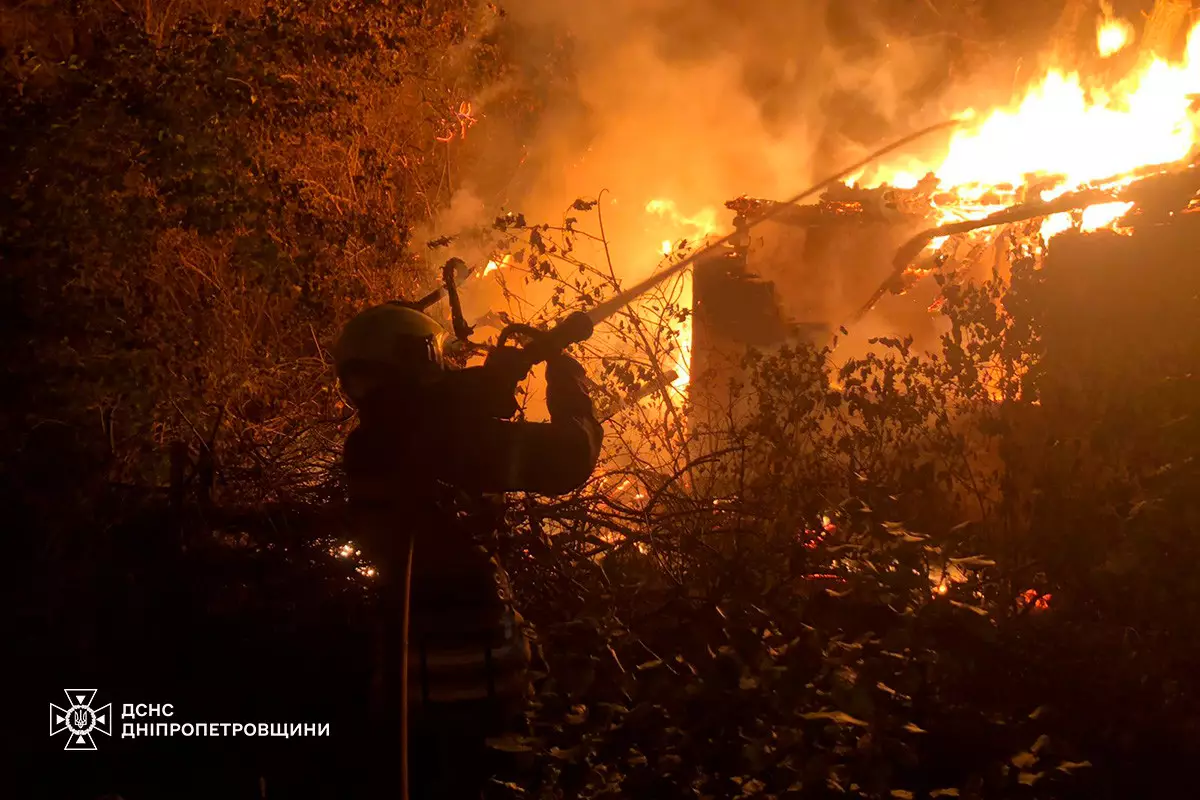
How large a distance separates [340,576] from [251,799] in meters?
1.38

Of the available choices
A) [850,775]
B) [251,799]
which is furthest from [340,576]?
[850,775]

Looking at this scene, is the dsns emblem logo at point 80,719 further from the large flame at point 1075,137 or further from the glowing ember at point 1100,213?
the glowing ember at point 1100,213

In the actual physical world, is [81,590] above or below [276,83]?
below

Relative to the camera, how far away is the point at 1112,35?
9.47 m

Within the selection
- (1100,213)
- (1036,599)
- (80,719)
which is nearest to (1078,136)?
(1100,213)

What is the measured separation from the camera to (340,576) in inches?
209

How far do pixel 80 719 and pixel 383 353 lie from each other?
307cm

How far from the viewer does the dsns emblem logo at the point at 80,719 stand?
14.5 ft

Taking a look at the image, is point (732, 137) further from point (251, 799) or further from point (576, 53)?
point (251, 799)

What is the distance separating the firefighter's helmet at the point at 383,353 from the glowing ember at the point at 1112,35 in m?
9.41

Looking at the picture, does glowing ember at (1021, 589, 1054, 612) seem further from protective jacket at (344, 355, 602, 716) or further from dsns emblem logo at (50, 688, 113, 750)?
dsns emblem logo at (50, 688, 113, 750)

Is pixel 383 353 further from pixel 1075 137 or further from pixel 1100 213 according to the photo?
pixel 1075 137

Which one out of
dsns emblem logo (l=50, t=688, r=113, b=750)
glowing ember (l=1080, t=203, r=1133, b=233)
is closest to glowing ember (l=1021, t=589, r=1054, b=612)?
glowing ember (l=1080, t=203, r=1133, b=233)

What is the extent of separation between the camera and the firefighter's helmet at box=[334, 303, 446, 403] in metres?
3.01
